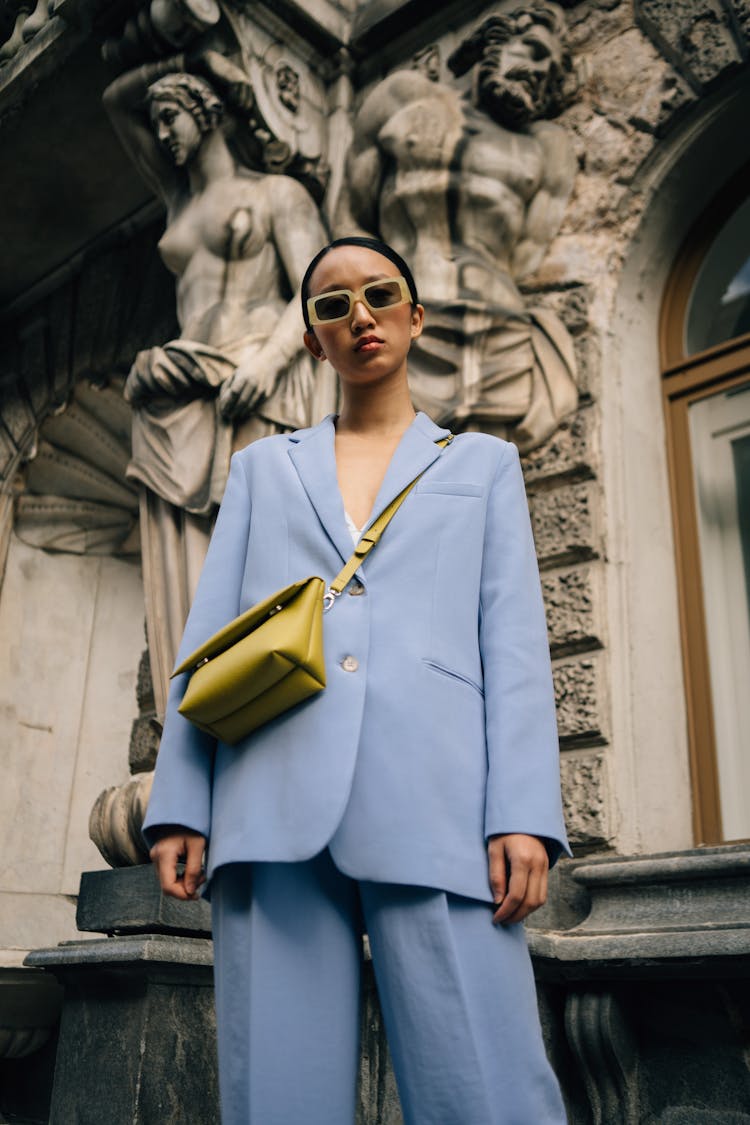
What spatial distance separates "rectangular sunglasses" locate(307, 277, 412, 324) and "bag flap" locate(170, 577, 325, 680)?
1.69 feet

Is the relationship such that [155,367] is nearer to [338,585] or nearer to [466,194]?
[466,194]

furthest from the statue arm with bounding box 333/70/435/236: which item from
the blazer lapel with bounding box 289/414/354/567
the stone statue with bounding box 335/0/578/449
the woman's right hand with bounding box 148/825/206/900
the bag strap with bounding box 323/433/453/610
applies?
the woman's right hand with bounding box 148/825/206/900

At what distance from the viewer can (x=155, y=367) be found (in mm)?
3920

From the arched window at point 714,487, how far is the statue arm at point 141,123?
217cm

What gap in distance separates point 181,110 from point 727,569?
2.81m

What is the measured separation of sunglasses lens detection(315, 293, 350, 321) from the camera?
70.6 inches

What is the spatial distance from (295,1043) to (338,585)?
626 mm

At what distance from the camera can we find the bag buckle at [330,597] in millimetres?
1592

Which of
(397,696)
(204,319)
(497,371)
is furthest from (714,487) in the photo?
(397,696)

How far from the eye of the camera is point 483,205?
399cm

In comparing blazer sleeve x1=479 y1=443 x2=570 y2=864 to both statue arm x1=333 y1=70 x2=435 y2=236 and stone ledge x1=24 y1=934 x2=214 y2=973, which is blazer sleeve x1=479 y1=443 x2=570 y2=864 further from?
statue arm x1=333 y1=70 x2=435 y2=236

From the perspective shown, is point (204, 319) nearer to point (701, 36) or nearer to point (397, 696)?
point (701, 36)

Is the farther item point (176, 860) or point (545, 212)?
point (545, 212)

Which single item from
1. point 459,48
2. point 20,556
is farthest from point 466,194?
point 20,556
